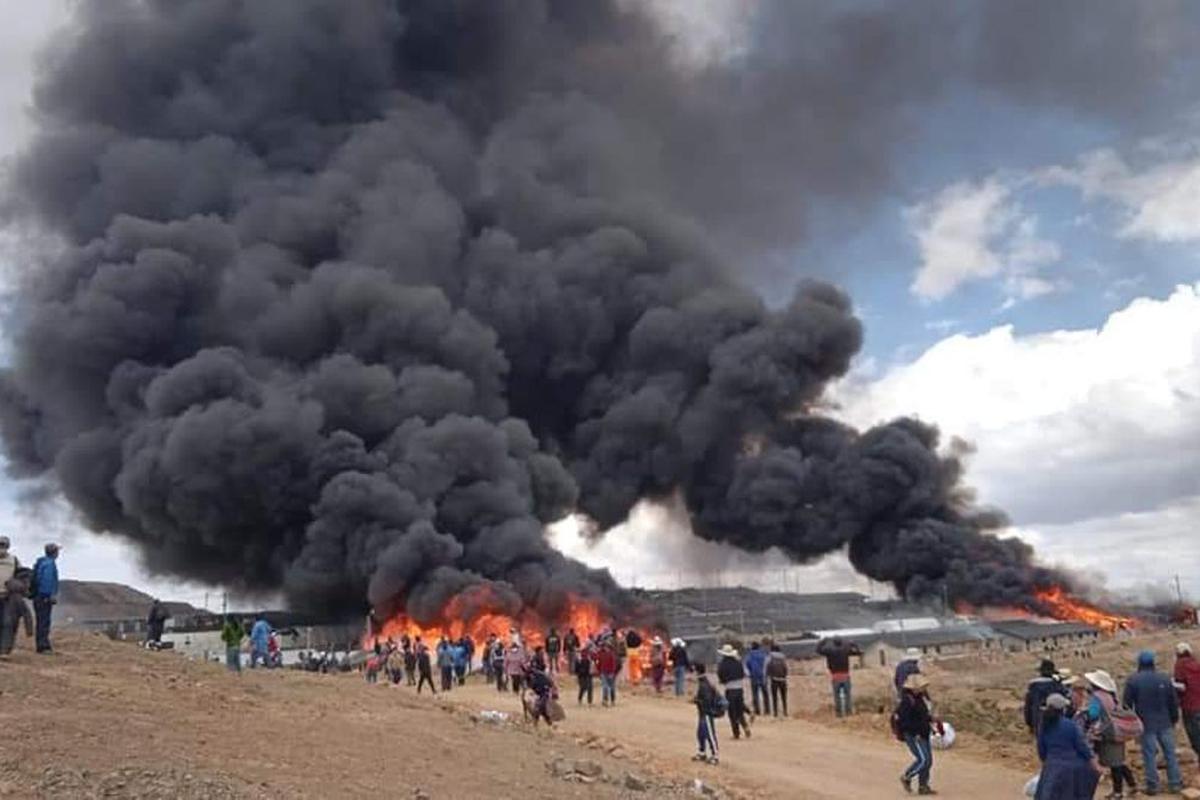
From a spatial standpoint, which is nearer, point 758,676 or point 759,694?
point 758,676

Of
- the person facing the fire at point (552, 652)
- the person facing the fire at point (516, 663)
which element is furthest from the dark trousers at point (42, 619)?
the person facing the fire at point (552, 652)

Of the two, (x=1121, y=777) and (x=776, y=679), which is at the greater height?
(x=776, y=679)

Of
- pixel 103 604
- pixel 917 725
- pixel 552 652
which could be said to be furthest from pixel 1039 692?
pixel 103 604

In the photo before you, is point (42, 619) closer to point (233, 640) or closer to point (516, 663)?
point (233, 640)

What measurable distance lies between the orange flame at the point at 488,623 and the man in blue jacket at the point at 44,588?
109 ft

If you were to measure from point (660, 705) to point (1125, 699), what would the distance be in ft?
52.4

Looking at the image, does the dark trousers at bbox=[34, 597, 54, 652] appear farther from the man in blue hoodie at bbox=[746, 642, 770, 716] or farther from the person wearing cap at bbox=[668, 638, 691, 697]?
the person wearing cap at bbox=[668, 638, 691, 697]

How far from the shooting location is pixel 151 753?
12.6 meters

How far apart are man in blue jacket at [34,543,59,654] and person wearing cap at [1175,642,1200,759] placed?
17816 mm

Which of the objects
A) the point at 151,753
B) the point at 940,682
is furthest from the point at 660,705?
the point at 151,753

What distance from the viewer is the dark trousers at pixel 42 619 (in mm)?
20250

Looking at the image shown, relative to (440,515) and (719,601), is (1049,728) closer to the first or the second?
(440,515)

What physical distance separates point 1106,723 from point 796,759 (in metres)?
7.55

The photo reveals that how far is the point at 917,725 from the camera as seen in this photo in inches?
659
